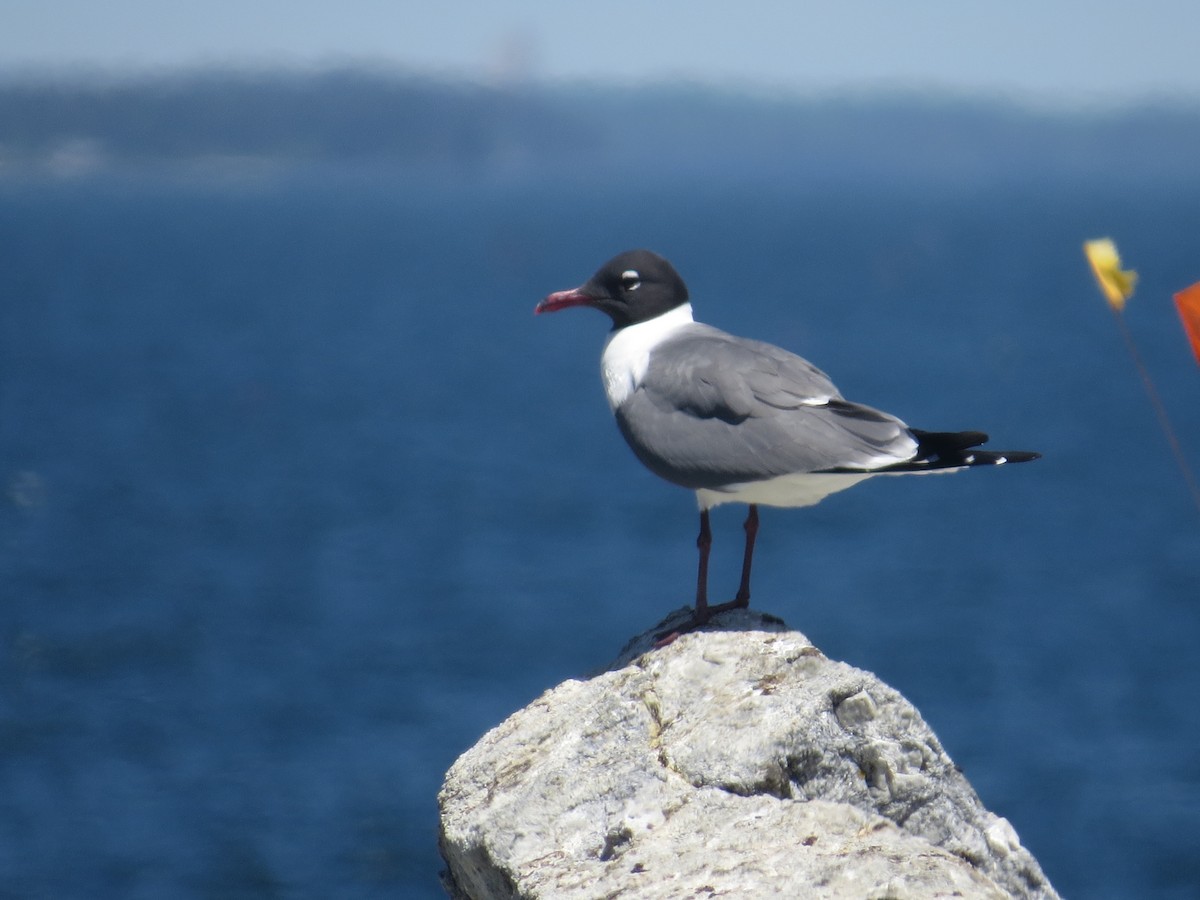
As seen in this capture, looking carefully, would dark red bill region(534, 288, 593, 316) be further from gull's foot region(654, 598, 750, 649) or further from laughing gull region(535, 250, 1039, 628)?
gull's foot region(654, 598, 750, 649)

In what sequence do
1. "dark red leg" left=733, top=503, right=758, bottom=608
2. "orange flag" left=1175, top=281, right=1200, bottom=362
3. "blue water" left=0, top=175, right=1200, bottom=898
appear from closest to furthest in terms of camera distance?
"orange flag" left=1175, top=281, right=1200, bottom=362 → "dark red leg" left=733, top=503, right=758, bottom=608 → "blue water" left=0, top=175, right=1200, bottom=898

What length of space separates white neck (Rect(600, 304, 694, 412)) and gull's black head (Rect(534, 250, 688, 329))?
0.14 ft

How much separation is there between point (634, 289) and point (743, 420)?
983 millimetres

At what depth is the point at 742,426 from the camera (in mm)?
6188

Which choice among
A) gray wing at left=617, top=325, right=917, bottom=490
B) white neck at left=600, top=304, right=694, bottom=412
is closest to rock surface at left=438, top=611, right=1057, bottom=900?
gray wing at left=617, top=325, right=917, bottom=490

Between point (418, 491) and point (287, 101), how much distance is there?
12417 cm

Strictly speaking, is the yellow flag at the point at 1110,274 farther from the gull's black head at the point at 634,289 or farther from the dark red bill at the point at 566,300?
the dark red bill at the point at 566,300

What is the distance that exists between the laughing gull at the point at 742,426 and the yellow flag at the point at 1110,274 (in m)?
0.66

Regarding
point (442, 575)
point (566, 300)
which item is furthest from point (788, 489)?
point (442, 575)

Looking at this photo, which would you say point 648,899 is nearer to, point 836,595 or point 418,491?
point 836,595

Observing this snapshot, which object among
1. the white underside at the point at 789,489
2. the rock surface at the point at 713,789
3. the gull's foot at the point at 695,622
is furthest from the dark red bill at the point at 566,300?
the rock surface at the point at 713,789

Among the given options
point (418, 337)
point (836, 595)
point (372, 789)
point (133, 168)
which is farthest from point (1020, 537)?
point (133, 168)

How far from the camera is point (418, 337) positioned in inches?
2825

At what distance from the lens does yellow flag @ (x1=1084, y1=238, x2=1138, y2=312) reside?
570cm
